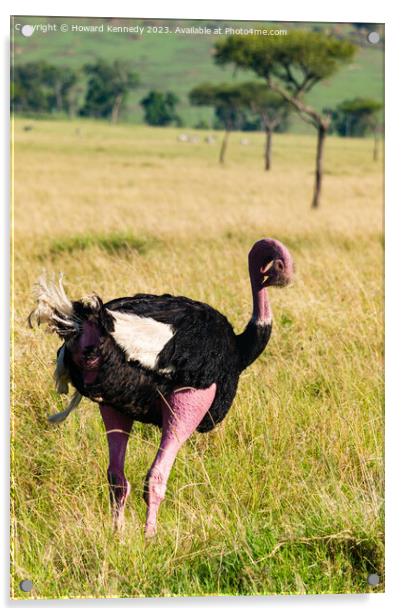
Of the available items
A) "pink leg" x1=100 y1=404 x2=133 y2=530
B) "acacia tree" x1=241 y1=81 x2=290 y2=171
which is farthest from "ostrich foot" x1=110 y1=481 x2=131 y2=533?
"acacia tree" x1=241 y1=81 x2=290 y2=171

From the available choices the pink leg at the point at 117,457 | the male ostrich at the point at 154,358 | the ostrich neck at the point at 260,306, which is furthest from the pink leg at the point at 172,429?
the ostrich neck at the point at 260,306

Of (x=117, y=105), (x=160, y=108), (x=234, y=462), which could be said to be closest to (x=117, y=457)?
(x=234, y=462)

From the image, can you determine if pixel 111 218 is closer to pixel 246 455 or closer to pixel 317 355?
pixel 317 355

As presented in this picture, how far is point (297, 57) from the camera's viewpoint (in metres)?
10.1

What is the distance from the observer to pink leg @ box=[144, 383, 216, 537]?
3.75 meters

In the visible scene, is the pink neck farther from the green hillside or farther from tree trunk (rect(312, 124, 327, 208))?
tree trunk (rect(312, 124, 327, 208))

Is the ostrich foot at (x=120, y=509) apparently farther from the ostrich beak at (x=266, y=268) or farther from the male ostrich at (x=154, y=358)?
the ostrich beak at (x=266, y=268)

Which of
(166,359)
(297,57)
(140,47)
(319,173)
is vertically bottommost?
(166,359)

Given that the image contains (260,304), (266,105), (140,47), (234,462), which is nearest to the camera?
(260,304)

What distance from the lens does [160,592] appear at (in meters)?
4.00

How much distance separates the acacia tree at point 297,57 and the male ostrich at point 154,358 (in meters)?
1.70

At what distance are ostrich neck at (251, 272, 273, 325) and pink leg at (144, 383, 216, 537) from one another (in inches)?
15.2

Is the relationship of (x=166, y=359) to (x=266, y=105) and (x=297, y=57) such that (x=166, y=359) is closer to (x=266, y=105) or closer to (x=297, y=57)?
(x=297, y=57)
